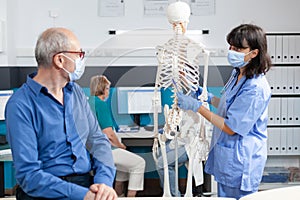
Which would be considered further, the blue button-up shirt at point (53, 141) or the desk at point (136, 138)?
the desk at point (136, 138)

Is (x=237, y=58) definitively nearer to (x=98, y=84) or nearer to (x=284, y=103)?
(x=98, y=84)

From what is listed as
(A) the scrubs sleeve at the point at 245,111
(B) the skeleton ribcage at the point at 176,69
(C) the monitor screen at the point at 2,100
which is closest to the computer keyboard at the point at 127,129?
(B) the skeleton ribcage at the point at 176,69

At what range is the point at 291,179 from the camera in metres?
4.45

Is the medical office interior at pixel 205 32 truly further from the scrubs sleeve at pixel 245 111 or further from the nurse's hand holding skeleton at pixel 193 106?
the nurse's hand holding skeleton at pixel 193 106

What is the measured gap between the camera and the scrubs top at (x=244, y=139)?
2312 millimetres

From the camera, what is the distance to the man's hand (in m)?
1.61

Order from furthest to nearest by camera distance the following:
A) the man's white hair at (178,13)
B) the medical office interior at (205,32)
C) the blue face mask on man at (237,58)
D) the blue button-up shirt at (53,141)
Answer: the medical office interior at (205,32)
the blue face mask on man at (237,58)
the man's white hair at (178,13)
the blue button-up shirt at (53,141)

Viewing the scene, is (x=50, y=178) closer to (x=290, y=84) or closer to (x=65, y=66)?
(x=65, y=66)

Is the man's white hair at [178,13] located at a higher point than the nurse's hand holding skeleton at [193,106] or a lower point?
higher

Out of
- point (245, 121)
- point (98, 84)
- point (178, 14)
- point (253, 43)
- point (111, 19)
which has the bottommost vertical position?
point (245, 121)

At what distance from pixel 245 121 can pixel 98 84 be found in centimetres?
87

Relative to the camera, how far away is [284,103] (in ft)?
14.5

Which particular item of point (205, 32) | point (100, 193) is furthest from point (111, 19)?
point (100, 193)

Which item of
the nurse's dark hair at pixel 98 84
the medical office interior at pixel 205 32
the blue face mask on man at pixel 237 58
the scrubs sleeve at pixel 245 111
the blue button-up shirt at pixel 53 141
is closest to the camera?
the blue button-up shirt at pixel 53 141
